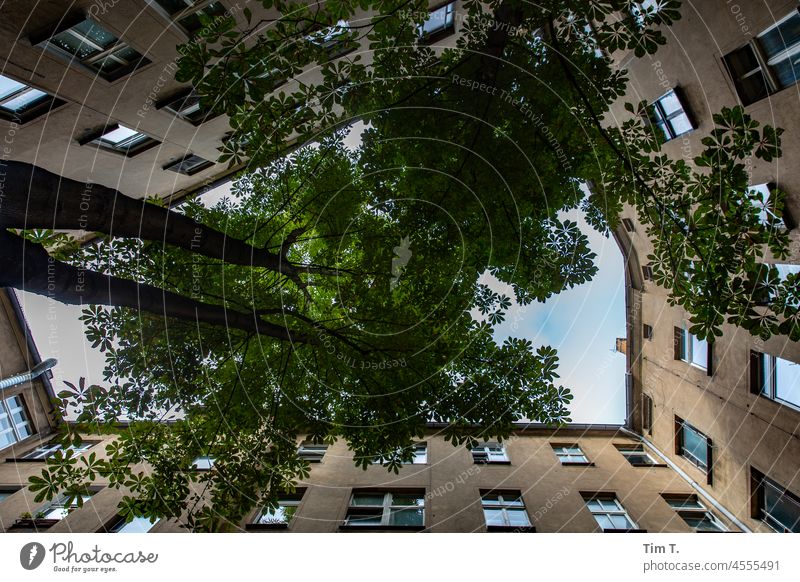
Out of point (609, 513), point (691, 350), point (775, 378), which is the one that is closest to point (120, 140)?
point (609, 513)

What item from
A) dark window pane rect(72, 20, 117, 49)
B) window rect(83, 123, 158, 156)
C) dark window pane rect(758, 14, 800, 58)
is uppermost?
dark window pane rect(72, 20, 117, 49)

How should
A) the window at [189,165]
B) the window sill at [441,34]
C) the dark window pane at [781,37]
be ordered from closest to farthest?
Answer: the dark window pane at [781,37] < the window sill at [441,34] < the window at [189,165]

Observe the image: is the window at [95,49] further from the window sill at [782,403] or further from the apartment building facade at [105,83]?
the window sill at [782,403]

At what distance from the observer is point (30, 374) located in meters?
15.2

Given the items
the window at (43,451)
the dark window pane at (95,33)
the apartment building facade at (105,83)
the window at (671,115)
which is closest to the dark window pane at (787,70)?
the window at (671,115)

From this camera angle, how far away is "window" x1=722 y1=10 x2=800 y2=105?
27.9 ft

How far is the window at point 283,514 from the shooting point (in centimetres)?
1295

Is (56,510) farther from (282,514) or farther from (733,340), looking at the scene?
(733,340)

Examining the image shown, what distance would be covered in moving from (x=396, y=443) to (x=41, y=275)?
7.20 metres

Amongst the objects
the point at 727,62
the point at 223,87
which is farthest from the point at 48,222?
the point at 727,62

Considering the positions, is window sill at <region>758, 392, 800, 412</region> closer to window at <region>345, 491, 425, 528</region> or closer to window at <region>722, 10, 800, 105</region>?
window at <region>722, 10, 800, 105</region>

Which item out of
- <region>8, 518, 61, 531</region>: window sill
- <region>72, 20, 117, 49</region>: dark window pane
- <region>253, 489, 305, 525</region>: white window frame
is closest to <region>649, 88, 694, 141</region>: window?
<region>72, 20, 117, 49</region>: dark window pane

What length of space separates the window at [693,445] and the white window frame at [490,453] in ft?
23.8

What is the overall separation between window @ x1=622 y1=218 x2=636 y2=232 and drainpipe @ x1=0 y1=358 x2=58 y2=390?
2592 cm
